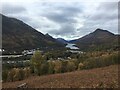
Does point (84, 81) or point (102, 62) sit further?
point (102, 62)

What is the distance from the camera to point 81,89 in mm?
12820

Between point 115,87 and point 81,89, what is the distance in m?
1.75

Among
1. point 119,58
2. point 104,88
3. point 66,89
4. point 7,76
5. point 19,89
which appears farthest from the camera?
point 7,76

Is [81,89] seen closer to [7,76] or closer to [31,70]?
[7,76]

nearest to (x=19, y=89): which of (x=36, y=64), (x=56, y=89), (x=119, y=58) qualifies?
(x=56, y=89)

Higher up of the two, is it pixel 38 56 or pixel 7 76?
pixel 38 56

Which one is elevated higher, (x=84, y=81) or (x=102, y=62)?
(x=102, y=62)

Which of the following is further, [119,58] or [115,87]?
[119,58]

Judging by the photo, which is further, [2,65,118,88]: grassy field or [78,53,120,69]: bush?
[78,53,120,69]: bush

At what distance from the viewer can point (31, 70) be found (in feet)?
192

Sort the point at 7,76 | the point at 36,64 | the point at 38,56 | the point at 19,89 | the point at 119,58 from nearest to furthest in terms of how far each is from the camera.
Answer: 1. the point at 19,89
2. the point at 119,58
3. the point at 7,76
4. the point at 36,64
5. the point at 38,56

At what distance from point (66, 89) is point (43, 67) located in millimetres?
33804

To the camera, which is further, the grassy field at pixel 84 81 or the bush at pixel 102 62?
the bush at pixel 102 62

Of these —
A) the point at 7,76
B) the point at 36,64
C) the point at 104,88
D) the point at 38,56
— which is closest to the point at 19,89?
the point at 104,88
